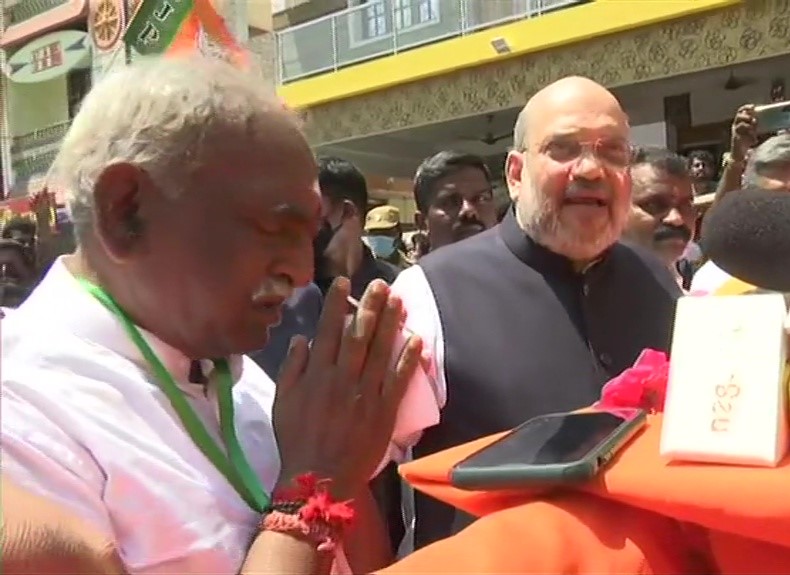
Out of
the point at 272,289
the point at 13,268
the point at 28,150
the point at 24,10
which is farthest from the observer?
the point at 13,268

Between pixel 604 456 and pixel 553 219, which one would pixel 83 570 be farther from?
pixel 553 219

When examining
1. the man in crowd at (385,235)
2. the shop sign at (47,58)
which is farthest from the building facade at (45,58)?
the man in crowd at (385,235)

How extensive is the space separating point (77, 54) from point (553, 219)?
2.40 ft

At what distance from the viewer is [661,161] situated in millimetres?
2377

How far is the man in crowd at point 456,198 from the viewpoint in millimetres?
2520

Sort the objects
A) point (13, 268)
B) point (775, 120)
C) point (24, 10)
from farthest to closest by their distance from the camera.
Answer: point (775, 120) → point (13, 268) → point (24, 10)

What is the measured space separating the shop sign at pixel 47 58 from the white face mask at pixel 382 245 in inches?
103

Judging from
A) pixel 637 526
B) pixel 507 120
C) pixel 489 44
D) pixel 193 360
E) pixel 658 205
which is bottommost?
pixel 637 526

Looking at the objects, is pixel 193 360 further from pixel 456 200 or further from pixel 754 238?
pixel 456 200

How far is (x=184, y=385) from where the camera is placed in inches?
27.2

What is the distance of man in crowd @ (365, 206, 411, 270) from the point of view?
407 centimetres

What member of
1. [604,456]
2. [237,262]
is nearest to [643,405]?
[604,456]

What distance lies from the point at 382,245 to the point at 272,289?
11.6 ft

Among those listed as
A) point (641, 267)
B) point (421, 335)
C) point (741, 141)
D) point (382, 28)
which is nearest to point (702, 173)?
point (741, 141)
